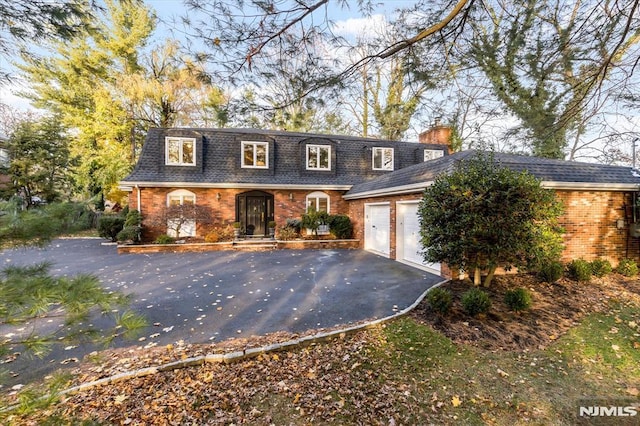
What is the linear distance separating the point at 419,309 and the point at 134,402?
454 centimetres

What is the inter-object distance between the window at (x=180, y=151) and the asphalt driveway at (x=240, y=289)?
502 cm

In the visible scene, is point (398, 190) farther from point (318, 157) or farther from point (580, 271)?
point (318, 157)

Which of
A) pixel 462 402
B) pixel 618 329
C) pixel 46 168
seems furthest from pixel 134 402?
pixel 46 168

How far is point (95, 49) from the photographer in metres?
19.4

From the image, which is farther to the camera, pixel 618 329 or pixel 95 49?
pixel 95 49

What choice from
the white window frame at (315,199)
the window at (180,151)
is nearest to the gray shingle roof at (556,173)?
the white window frame at (315,199)

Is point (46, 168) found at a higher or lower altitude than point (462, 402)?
higher

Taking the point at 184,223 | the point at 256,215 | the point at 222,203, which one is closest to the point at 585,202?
the point at 256,215

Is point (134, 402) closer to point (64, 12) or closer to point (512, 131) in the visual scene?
point (64, 12)

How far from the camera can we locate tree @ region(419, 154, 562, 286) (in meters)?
5.28

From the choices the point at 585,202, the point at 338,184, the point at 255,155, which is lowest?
the point at 585,202

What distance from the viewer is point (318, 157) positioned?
50.4 ft

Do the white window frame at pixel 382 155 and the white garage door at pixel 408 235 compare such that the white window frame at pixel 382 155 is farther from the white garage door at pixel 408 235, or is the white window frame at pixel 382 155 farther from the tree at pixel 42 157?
the tree at pixel 42 157

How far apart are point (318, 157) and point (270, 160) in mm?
2667
